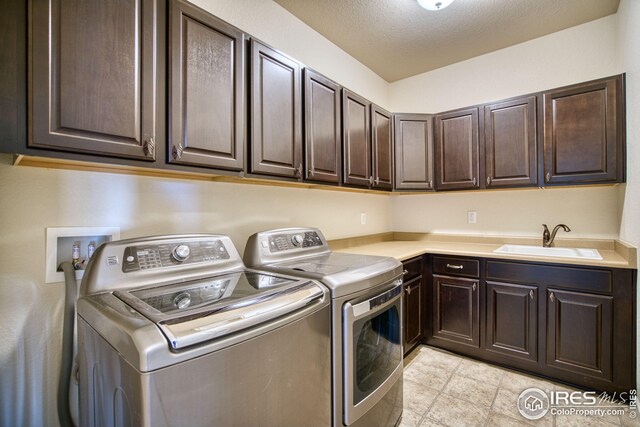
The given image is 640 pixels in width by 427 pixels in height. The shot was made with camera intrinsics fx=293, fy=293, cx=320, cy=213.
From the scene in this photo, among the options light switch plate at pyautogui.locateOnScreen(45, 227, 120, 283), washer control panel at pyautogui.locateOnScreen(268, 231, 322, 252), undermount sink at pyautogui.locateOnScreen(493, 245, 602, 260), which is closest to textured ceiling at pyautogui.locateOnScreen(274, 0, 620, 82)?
washer control panel at pyautogui.locateOnScreen(268, 231, 322, 252)

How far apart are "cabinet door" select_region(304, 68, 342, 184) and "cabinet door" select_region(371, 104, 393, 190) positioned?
0.50 m

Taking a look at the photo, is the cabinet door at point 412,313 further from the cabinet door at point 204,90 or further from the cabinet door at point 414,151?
the cabinet door at point 204,90

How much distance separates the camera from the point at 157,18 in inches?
45.8

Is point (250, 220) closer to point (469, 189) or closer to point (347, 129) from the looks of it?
point (347, 129)

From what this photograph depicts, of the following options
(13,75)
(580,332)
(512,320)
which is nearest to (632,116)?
(580,332)

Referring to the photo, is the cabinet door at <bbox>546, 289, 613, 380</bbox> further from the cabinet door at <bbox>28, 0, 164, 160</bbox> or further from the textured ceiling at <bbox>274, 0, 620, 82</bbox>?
the cabinet door at <bbox>28, 0, 164, 160</bbox>

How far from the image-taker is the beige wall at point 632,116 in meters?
1.74

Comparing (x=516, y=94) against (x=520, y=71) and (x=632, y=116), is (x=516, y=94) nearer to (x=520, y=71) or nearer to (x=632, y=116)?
(x=520, y=71)

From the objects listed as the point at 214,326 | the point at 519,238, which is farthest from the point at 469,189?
the point at 214,326

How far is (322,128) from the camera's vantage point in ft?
6.33

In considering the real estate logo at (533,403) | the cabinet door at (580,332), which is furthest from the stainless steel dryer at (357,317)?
the cabinet door at (580,332)

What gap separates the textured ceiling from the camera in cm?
211

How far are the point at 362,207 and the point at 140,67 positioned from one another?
216 centimetres

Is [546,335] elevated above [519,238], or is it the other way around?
[519,238]
